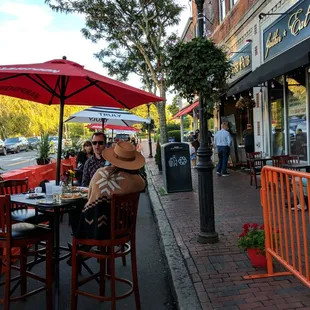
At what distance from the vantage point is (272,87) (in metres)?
10.6

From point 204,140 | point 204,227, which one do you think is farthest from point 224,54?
point 204,227

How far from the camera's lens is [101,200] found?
326 centimetres

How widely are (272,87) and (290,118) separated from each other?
1277 millimetres

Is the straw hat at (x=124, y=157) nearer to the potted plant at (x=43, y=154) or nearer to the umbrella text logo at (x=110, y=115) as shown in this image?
the umbrella text logo at (x=110, y=115)

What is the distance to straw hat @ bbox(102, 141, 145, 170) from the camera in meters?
3.41

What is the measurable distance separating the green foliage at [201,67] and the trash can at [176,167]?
14.8 ft

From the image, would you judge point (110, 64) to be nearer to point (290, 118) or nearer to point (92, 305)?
point (290, 118)

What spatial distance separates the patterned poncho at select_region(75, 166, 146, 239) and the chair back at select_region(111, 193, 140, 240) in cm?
8

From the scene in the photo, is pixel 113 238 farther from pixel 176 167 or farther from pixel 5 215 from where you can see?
pixel 176 167

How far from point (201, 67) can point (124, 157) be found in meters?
1.96

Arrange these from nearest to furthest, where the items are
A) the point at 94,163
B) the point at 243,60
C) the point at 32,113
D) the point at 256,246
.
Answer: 1. the point at 256,246
2. the point at 94,163
3. the point at 243,60
4. the point at 32,113

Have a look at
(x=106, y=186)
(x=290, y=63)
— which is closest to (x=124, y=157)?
(x=106, y=186)

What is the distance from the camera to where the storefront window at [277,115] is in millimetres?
10309

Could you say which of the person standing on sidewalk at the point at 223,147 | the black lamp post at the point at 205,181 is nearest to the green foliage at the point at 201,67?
the black lamp post at the point at 205,181
